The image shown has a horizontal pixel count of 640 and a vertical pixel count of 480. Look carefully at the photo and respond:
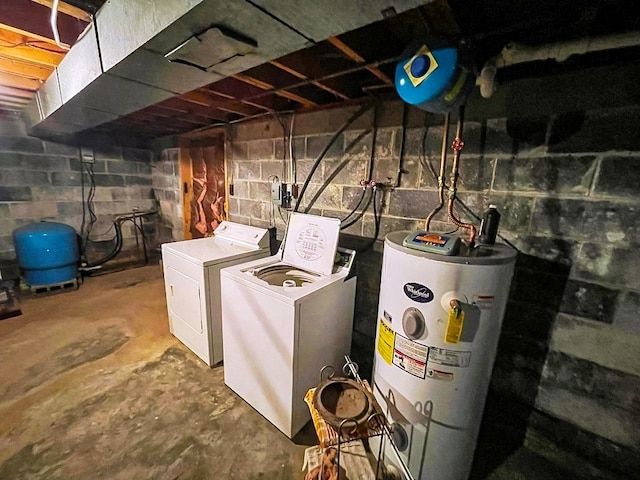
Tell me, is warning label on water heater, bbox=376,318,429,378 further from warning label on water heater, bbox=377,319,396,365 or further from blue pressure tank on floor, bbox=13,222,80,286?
blue pressure tank on floor, bbox=13,222,80,286

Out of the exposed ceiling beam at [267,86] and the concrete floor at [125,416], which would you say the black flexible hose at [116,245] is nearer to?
the concrete floor at [125,416]

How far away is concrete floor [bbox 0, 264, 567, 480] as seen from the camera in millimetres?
1365

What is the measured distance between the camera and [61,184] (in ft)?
11.4

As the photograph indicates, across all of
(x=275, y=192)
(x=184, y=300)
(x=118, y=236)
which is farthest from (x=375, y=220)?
(x=118, y=236)

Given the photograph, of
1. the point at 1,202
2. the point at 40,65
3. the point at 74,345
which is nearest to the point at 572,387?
the point at 74,345

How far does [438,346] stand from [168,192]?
4153mm

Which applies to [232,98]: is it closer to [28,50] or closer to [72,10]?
[72,10]

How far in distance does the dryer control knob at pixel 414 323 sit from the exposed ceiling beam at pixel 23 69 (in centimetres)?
270

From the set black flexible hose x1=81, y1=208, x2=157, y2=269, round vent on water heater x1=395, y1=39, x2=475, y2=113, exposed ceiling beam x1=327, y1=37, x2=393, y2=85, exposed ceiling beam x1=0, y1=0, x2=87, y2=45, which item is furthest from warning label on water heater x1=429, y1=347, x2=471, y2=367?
black flexible hose x1=81, y1=208, x2=157, y2=269

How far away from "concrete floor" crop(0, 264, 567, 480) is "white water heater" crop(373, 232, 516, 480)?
531mm

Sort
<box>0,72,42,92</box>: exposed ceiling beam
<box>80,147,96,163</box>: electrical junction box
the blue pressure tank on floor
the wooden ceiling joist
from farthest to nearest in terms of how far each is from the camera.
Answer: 1. <box>80,147,96,163</box>: electrical junction box
2. the blue pressure tank on floor
3. the wooden ceiling joist
4. <box>0,72,42,92</box>: exposed ceiling beam

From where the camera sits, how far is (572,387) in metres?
1.33

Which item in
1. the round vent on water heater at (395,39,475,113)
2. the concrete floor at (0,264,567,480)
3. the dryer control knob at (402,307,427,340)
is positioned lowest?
the concrete floor at (0,264,567,480)

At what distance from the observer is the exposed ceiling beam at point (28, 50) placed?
4.59 feet
